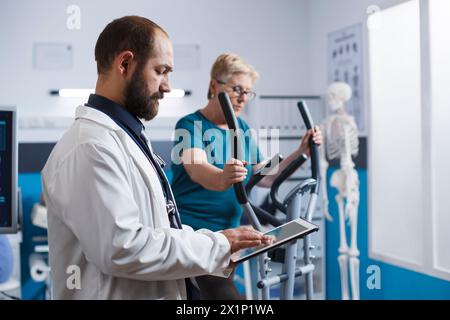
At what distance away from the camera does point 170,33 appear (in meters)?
2.10

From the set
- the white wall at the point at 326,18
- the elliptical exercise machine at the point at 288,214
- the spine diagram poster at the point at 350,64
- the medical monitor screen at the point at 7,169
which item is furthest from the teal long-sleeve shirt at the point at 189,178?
the spine diagram poster at the point at 350,64

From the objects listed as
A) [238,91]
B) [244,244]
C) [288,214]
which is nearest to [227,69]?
[238,91]

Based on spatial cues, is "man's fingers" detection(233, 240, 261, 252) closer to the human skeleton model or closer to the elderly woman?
the elderly woman

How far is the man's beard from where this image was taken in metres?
1.32

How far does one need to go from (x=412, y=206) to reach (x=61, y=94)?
1458 millimetres

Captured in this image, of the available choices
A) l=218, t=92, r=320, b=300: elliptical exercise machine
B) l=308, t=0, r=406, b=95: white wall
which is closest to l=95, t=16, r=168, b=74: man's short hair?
l=218, t=92, r=320, b=300: elliptical exercise machine

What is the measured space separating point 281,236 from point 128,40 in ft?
1.77

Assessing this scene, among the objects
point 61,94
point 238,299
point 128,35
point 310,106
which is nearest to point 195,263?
point 128,35

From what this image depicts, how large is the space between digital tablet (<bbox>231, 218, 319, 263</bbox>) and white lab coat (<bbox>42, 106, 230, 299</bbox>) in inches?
2.0

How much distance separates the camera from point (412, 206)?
2551 millimetres

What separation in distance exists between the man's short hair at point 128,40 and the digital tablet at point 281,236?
0.46 meters

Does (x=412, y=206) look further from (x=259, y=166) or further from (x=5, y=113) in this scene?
(x=5, y=113)

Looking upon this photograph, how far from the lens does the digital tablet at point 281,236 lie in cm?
131
